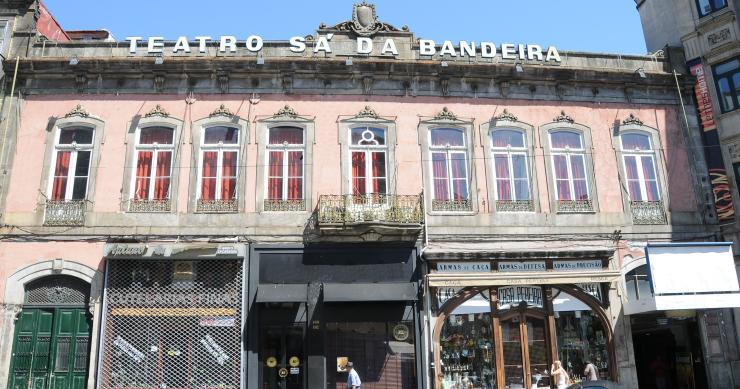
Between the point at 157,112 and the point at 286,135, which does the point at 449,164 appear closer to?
the point at 286,135

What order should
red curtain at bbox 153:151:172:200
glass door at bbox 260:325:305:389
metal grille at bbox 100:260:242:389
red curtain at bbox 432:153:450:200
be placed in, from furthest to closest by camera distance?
red curtain at bbox 432:153:450:200 < red curtain at bbox 153:151:172:200 < glass door at bbox 260:325:305:389 < metal grille at bbox 100:260:242:389

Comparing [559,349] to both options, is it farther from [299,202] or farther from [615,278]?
[299,202]

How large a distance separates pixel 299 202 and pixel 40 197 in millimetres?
6501

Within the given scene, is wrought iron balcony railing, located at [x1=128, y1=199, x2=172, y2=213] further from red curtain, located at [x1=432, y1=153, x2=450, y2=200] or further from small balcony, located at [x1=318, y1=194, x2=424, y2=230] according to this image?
red curtain, located at [x1=432, y1=153, x2=450, y2=200]

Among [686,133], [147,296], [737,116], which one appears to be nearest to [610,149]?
[686,133]

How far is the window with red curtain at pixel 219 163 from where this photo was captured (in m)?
14.2

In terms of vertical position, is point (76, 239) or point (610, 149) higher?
point (610, 149)

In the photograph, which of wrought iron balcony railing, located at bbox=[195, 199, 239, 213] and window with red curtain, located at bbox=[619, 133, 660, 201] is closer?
wrought iron balcony railing, located at bbox=[195, 199, 239, 213]

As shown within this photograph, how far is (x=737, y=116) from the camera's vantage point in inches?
598

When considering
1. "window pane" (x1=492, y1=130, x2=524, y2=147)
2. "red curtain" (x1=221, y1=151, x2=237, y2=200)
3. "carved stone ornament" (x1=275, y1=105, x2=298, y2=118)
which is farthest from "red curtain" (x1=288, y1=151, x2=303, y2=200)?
"window pane" (x1=492, y1=130, x2=524, y2=147)

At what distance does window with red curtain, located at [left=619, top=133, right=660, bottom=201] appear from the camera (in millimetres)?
15297

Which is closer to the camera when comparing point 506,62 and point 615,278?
point 615,278

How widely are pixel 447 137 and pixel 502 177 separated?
1856mm

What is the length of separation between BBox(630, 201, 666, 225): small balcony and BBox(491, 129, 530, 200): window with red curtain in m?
3.03
